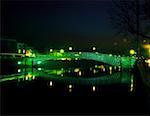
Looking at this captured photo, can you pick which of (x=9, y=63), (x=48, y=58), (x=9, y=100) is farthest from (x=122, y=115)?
(x=48, y=58)

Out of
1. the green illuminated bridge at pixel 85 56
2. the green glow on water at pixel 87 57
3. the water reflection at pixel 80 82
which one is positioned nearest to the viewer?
the water reflection at pixel 80 82

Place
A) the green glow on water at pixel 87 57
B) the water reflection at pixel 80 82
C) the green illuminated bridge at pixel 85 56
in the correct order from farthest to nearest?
the green illuminated bridge at pixel 85 56
the green glow on water at pixel 87 57
the water reflection at pixel 80 82

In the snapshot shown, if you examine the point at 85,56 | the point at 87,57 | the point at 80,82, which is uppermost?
the point at 85,56

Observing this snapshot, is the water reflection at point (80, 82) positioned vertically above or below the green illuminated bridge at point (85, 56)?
below

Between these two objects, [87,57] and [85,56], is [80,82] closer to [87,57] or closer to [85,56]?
[85,56]

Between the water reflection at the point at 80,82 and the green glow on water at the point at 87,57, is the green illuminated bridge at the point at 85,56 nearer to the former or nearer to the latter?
the green glow on water at the point at 87,57

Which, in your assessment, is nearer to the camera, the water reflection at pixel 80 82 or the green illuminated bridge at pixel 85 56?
the water reflection at pixel 80 82

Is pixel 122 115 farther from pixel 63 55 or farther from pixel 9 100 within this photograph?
pixel 63 55

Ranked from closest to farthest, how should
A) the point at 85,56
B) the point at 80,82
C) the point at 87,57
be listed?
1. the point at 80,82
2. the point at 85,56
3. the point at 87,57

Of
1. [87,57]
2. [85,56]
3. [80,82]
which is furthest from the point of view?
[87,57]

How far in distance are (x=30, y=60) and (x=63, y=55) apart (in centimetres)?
773

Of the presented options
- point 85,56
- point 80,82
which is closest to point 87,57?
point 85,56

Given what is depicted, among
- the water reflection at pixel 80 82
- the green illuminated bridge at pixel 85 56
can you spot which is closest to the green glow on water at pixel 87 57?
the green illuminated bridge at pixel 85 56

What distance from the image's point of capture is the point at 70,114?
15.5 metres
